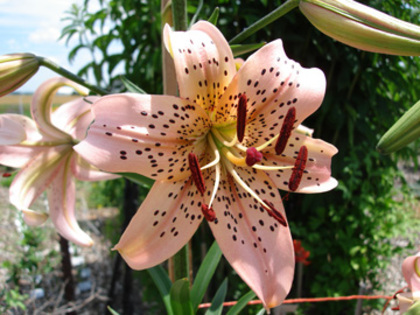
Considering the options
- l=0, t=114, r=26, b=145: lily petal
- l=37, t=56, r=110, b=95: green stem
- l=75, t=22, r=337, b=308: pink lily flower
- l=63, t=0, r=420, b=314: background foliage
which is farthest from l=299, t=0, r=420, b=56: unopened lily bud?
l=63, t=0, r=420, b=314: background foliage

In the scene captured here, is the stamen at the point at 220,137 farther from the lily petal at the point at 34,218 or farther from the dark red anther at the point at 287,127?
the lily petal at the point at 34,218

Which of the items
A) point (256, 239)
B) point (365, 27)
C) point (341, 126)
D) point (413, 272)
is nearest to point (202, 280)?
point (256, 239)

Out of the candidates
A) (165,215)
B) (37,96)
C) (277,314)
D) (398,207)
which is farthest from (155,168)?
(398,207)

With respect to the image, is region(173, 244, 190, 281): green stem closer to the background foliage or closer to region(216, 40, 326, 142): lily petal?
region(216, 40, 326, 142): lily petal

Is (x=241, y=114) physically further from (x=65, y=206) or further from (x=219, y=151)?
(x=65, y=206)

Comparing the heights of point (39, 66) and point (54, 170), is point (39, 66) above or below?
above

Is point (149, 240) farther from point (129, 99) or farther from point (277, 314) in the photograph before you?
point (277, 314)
